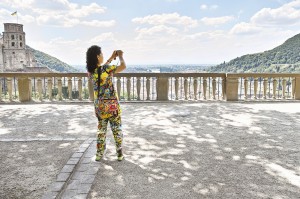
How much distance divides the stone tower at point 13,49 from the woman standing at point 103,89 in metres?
96.8

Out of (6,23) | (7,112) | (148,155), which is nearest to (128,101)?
(7,112)

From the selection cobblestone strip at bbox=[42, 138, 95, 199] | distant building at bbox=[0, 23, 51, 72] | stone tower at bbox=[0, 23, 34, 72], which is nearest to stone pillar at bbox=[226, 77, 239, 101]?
cobblestone strip at bbox=[42, 138, 95, 199]

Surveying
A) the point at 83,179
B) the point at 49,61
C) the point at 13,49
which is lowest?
the point at 83,179

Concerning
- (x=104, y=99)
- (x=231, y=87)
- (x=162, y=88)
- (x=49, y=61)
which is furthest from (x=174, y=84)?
(x=49, y=61)

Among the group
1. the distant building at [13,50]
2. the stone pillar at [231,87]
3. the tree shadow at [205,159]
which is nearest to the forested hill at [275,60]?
the distant building at [13,50]

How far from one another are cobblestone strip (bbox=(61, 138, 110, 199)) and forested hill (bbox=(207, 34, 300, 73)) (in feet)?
263

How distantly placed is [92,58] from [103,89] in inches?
19.8

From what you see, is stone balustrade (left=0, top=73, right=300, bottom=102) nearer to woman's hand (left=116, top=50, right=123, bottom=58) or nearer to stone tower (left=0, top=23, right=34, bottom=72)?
woman's hand (left=116, top=50, right=123, bottom=58)

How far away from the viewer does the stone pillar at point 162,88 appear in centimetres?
1161

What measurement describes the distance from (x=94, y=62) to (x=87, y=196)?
198 centimetres

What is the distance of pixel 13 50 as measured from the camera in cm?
9406

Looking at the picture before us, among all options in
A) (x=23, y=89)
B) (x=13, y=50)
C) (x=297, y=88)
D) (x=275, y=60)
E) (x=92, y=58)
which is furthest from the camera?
(x=275, y=60)

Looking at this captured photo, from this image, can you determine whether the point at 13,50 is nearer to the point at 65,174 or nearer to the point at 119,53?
the point at 119,53

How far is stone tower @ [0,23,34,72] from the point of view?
3607 inches
